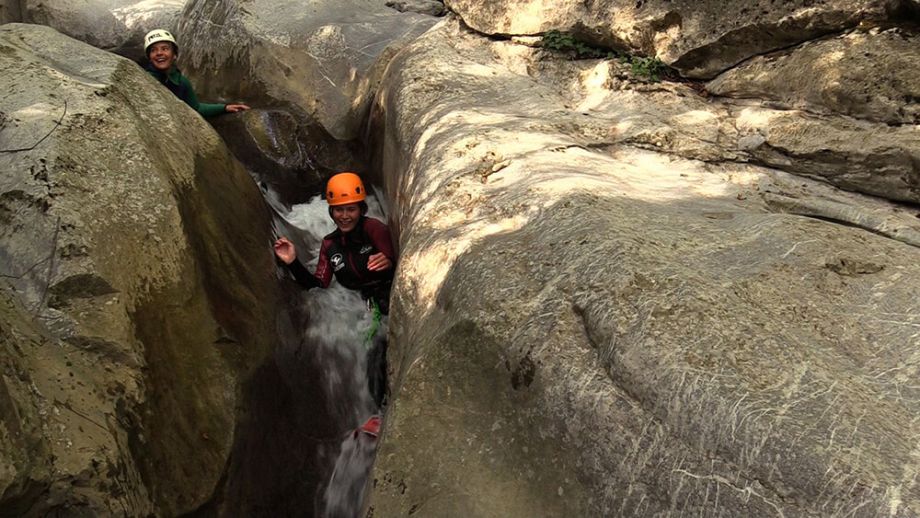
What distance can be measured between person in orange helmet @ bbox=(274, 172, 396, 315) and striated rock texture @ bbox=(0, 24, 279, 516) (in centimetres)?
95

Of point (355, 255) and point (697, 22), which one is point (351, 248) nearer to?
point (355, 255)

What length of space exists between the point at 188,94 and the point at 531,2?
4.51m

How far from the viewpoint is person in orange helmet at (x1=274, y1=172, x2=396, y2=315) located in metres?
6.98

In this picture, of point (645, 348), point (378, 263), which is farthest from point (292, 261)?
point (645, 348)

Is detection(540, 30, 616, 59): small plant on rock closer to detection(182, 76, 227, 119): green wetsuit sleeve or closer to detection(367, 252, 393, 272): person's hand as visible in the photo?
detection(367, 252, 393, 272): person's hand

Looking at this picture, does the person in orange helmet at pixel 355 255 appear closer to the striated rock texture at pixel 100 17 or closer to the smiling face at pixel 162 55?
the smiling face at pixel 162 55

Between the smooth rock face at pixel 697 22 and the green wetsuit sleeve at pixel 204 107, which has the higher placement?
the smooth rock face at pixel 697 22

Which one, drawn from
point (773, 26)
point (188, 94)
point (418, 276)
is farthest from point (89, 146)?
point (773, 26)

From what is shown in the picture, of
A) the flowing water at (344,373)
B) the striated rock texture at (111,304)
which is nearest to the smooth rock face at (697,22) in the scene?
the flowing water at (344,373)

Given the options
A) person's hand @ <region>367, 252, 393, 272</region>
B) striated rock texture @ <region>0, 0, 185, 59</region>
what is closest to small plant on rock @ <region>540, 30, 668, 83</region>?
person's hand @ <region>367, 252, 393, 272</region>

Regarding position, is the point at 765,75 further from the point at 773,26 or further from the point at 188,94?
the point at 188,94

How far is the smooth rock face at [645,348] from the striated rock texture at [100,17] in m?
9.74

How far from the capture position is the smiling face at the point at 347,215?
7035 millimetres

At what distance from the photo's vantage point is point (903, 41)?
564 cm
